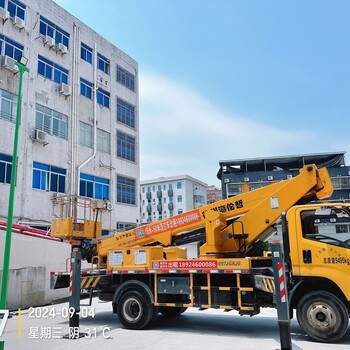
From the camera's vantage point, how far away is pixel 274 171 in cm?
5797

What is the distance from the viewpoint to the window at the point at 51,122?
71.0 ft

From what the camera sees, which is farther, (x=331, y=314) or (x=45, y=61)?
(x=45, y=61)

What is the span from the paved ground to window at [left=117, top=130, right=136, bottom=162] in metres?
17.9

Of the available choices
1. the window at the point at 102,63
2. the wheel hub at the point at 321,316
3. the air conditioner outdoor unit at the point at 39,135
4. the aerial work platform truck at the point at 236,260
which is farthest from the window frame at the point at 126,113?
the wheel hub at the point at 321,316

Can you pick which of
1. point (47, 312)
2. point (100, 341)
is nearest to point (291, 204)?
point (100, 341)

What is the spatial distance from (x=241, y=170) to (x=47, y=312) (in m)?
52.1

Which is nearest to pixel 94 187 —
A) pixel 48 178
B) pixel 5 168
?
pixel 48 178

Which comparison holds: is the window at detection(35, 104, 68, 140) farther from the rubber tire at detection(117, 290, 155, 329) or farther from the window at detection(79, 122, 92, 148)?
the rubber tire at detection(117, 290, 155, 329)

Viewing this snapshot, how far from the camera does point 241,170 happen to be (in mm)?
61969

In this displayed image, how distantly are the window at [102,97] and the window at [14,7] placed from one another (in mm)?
7004

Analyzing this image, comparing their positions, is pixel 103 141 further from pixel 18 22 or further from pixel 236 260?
pixel 236 260

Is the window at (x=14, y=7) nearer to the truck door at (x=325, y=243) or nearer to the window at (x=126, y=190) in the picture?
the window at (x=126, y=190)

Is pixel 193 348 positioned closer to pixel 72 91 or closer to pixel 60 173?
pixel 60 173

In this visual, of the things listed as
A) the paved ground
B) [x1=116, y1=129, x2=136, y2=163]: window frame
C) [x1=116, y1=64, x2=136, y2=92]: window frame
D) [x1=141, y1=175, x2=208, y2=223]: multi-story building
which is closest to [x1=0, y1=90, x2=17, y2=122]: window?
[x1=116, y1=129, x2=136, y2=163]: window frame
